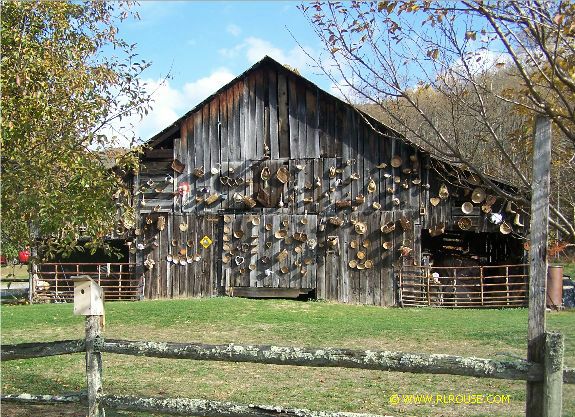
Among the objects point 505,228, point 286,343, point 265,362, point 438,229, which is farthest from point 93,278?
point 265,362

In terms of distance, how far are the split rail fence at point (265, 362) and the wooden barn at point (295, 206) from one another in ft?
43.2

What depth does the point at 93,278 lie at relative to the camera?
20438mm

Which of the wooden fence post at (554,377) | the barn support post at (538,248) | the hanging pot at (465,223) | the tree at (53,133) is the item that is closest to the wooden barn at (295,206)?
the hanging pot at (465,223)

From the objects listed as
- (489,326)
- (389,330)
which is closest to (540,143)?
(389,330)

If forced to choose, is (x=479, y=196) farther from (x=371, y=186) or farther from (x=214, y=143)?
(x=214, y=143)

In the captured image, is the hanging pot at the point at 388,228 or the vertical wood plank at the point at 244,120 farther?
the vertical wood plank at the point at 244,120

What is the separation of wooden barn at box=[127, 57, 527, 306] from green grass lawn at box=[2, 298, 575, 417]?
4.08 feet

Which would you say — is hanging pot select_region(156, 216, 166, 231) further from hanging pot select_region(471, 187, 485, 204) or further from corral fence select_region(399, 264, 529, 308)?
hanging pot select_region(471, 187, 485, 204)

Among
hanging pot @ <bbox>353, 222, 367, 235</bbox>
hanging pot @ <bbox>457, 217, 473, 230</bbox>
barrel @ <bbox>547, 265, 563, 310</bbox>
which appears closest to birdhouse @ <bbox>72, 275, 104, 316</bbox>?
hanging pot @ <bbox>353, 222, 367, 235</bbox>

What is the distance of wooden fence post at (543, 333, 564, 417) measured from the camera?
15.7ft

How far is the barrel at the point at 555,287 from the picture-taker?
58.5ft

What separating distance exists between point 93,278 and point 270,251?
228 inches

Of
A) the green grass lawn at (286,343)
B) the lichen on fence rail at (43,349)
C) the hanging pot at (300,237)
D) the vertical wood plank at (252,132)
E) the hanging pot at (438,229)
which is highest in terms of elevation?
the vertical wood plank at (252,132)

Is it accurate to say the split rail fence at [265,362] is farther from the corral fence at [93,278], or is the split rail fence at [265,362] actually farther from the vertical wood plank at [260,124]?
the corral fence at [93,278]
